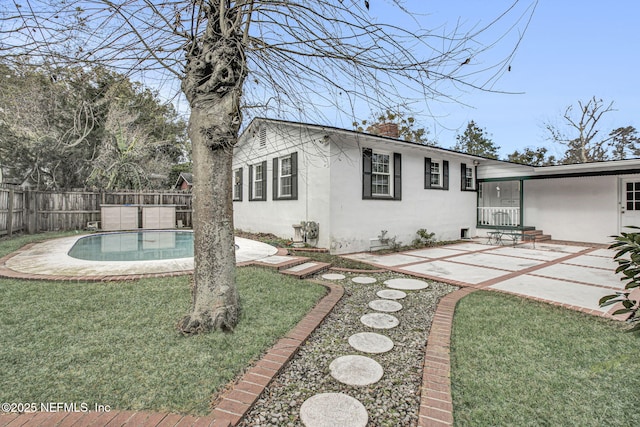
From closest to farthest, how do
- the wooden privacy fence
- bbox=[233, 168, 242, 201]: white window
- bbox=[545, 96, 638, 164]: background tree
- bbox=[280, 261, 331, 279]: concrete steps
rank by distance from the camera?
1. bbox=[280, 261, 331, 279]: concrete steps
2. the wooden privacy fence
3. bbox=[233, 168, 242, 201]: white window
4. bbox=[545, 96, 638, 164]: background tree

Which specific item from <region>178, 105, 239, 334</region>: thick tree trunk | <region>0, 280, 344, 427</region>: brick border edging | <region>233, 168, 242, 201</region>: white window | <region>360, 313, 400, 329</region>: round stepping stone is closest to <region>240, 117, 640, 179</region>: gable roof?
<region>233, 168, 242, 201</region>: white window

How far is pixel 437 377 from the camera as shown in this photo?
256cm

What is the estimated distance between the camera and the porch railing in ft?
44.0

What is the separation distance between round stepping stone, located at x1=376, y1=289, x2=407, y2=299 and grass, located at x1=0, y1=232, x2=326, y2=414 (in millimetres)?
961

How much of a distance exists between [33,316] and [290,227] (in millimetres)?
7377

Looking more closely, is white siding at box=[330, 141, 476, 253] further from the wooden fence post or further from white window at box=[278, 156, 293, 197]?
the wooden fence post

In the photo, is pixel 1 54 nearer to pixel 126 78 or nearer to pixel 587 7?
pixel 126 78

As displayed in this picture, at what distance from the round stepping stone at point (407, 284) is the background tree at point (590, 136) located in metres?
25.0

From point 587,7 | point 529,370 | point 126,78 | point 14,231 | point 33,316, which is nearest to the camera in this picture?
point 529,370

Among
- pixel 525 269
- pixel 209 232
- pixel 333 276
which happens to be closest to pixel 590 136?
pixel 525 269

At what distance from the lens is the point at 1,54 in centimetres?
287

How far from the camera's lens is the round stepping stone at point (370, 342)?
3.15 m

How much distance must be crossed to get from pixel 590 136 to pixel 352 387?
28961 mm

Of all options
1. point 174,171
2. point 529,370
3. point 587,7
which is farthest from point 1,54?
point 174,171
